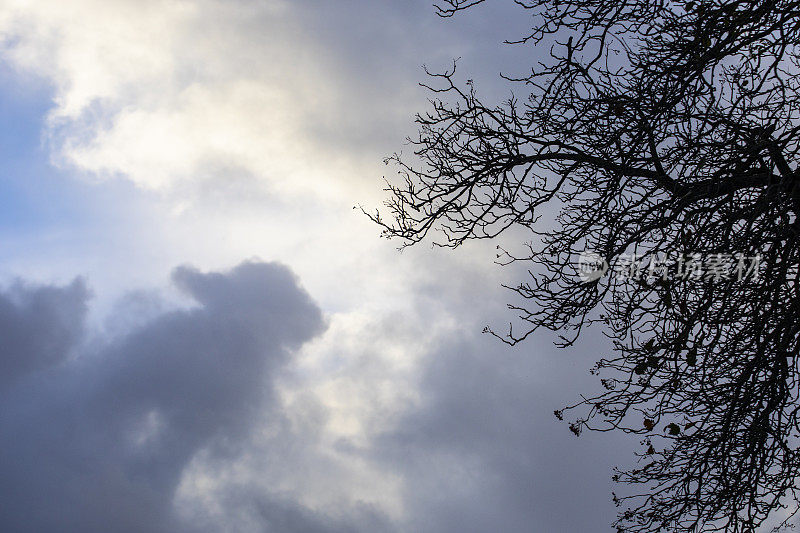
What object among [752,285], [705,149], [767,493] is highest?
[705,149]

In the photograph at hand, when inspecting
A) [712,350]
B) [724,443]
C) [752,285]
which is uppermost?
[752,285]

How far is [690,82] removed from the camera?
5.32 metres

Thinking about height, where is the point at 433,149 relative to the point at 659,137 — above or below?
above

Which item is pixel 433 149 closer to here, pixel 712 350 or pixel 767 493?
pixel 712 350

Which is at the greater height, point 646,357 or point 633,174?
point 633,174

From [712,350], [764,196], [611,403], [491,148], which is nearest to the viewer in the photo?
[764,196]

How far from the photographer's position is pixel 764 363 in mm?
5477

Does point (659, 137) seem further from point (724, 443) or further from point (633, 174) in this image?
point (724, 443)

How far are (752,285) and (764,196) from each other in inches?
33.1

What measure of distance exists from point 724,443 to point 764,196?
7.06 feet

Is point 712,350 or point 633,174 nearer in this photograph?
point 712,350

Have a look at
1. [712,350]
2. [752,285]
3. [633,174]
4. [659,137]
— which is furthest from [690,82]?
[712,350]

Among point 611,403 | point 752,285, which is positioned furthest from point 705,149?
point 611,403

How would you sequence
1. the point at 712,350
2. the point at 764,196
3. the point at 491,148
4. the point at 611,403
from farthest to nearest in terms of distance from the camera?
the point at 491,148 < the point at 611,403 < the point at 712,350 < the point at 764,196
